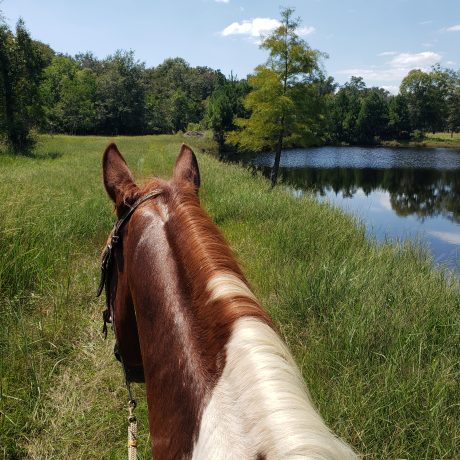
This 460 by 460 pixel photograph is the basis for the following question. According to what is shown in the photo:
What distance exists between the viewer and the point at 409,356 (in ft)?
9.47

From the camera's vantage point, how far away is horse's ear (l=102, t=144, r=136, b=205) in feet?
4.98

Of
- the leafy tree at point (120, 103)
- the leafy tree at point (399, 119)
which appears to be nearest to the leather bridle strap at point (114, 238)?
the leafy tree at point (120, 103)

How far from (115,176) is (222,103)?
189 ft

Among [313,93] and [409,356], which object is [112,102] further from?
[409,356]

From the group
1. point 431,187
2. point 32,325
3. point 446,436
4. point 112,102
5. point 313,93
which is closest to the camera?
point 446,436

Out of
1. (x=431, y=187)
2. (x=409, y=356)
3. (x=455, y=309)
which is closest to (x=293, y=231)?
(x=455, y=309)

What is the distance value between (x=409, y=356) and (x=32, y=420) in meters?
2.64

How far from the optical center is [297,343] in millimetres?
3451

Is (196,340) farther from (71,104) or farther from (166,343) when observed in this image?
(71,104)

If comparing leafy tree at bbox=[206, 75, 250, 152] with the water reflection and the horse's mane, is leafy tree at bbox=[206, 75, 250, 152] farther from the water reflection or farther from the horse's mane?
the horse's mane

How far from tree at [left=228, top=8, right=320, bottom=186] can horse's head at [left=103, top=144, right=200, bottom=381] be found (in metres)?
19.5

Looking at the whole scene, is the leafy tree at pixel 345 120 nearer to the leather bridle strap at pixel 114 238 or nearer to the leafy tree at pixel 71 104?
the leafy tree at pixel 71 104

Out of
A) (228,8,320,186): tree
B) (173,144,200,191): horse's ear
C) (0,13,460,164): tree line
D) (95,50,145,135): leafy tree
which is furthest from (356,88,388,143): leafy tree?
(173,144,200,191): horse's ear

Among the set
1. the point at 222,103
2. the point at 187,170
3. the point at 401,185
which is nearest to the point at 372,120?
the point at 222,103
